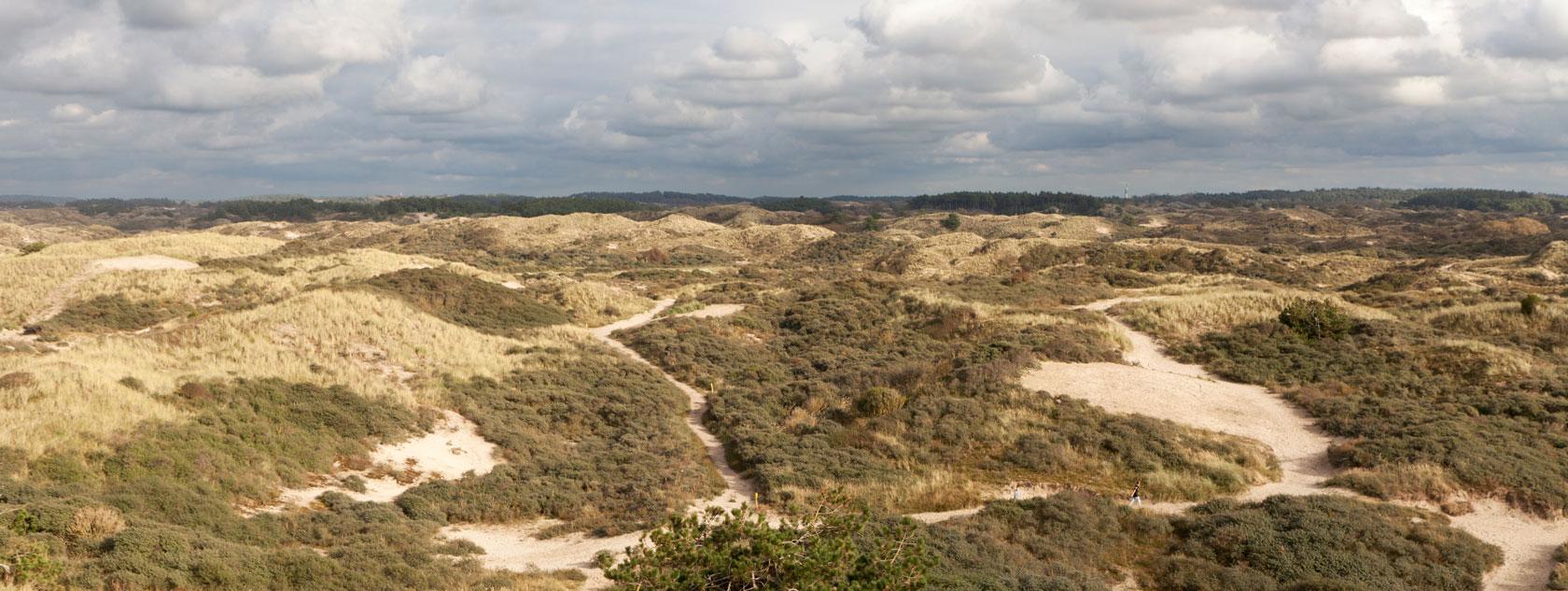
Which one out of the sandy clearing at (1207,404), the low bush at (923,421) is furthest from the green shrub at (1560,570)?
the low bush at (923,421)

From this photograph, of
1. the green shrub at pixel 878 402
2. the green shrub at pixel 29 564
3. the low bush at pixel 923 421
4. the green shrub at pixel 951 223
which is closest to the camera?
the green shrub at pixel 29 564

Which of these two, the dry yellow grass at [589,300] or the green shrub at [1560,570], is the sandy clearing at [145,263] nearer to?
the dry yellow grass at [589,300]

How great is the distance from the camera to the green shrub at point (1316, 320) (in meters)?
33.9

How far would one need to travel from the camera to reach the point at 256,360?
25.7 m

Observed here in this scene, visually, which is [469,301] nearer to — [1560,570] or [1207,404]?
[1207,404]

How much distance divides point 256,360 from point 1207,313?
40.6m

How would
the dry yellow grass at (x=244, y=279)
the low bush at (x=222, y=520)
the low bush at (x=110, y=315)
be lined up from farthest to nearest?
the dry yellow grass at (x=244, y=279), the low bush at (x=110, y=315), the low bush at (x=222, y=520)

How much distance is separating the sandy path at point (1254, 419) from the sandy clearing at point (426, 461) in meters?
17.8

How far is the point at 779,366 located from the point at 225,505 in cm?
2335

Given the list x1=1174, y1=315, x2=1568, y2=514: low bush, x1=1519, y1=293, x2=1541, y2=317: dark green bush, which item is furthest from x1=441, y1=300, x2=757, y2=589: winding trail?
x1=1519, y1=293, x2=1541, y2=317: dark green bush

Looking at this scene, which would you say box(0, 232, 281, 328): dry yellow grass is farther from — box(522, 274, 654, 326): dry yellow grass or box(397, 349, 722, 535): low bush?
box(397, 349, 722, 535): low bush

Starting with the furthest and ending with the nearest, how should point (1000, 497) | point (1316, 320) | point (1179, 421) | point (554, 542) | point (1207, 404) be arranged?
point (1316, 320), point (1207, 404), point (1179, 421), point (1000, 497), point (554, 542)

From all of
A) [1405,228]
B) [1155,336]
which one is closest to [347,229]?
[1155,336]

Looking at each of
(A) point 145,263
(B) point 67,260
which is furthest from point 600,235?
(B) point 67,260
